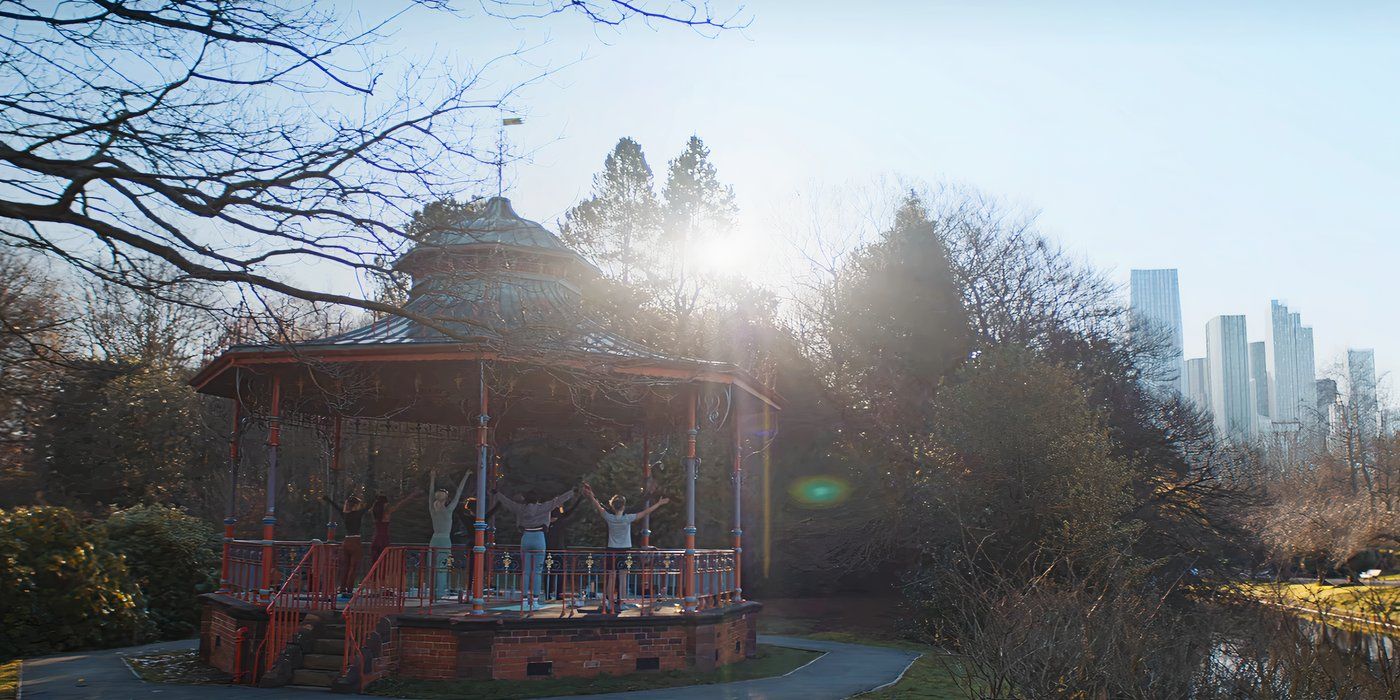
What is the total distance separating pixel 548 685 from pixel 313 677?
2.79 meters

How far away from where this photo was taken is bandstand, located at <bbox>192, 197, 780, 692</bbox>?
1130cm

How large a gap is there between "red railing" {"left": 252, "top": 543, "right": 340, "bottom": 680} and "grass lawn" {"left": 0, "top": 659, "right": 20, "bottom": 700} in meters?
2.64

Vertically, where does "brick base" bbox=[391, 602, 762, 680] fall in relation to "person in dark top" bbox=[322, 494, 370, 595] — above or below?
below

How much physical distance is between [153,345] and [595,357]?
2884cm

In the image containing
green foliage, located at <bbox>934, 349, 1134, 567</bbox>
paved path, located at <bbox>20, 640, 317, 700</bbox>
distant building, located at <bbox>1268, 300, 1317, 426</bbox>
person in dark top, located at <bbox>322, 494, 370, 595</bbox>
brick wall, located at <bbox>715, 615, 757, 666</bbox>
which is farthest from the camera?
distant building, located at <bbox>1268, 300, 1317, 426</bbox>

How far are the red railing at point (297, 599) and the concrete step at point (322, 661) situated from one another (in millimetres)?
357

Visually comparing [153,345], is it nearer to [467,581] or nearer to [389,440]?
[389,440]

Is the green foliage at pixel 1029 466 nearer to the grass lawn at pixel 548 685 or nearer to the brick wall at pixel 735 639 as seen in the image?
the brick wall at pixel 735 639

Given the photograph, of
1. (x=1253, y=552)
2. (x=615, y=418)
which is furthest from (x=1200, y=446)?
(x=615, y=418)

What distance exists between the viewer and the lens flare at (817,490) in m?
33.0

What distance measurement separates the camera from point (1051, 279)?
35250 millimetres

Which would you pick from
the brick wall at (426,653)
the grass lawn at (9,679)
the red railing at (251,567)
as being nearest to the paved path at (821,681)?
the brick wall at (426,653)

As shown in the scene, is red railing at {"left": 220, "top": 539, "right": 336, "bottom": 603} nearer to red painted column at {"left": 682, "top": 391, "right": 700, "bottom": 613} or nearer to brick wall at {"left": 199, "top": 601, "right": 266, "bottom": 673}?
brick wall at {"left": 199, "top": 601, "right": 266, "bottom": 673}

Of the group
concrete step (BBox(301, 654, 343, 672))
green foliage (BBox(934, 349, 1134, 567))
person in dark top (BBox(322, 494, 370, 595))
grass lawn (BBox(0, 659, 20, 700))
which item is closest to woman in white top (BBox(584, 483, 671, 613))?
person in dark top (BBox(322, 494, 370, 595))
